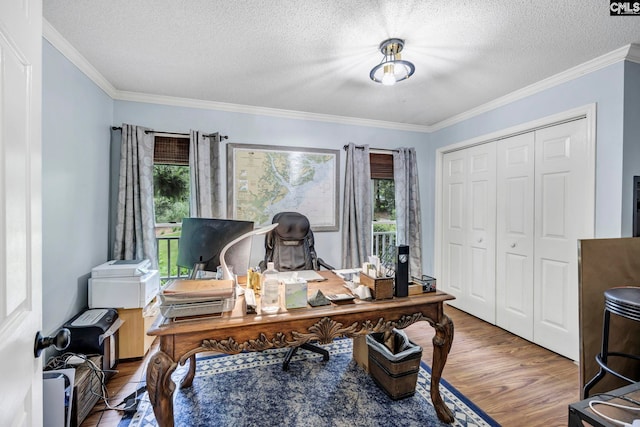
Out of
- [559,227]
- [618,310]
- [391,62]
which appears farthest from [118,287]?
[559,227]

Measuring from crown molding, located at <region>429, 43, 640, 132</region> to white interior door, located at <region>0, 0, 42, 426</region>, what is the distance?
3238mm

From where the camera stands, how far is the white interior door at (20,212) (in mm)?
621

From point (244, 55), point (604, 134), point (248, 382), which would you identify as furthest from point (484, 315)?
point (244, 55)

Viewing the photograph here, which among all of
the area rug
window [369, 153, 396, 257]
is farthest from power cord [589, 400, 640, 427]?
window [369, 153, 396, 257]

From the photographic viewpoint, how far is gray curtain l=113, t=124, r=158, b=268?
285 centimetres

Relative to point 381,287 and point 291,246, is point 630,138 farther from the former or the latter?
point 291,246

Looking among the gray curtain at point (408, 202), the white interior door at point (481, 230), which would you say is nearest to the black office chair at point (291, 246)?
the gray curtain at point (408, 202)

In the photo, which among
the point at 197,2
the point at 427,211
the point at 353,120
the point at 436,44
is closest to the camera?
the point at 197,2

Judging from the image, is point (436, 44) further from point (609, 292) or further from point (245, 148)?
point (245, 148)

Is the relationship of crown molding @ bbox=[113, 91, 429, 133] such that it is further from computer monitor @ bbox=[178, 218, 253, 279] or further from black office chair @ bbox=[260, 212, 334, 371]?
computer monitor @ bbox=[178, 218, 253, 279]

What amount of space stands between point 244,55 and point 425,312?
218 cm

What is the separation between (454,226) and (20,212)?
3.92 metres

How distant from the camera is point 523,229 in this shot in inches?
114

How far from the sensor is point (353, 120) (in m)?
3.73
